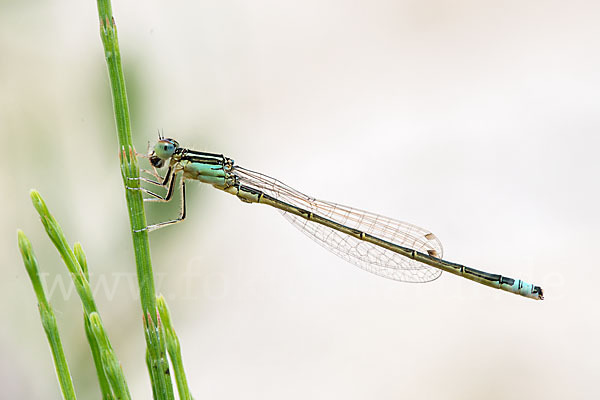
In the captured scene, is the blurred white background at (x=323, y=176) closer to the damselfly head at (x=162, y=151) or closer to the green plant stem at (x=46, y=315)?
the damselfly head at (x=162, y=151)

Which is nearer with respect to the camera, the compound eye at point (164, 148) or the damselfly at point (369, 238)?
the compound eye at point (164, 148)

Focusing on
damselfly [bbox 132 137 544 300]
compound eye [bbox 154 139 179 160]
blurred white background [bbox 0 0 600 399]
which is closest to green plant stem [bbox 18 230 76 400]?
compound eye [bbox 154 139 179 160]

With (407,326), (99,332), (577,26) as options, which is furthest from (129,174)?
(577,26)

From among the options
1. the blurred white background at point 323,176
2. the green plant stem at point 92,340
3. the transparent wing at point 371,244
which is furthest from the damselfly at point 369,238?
the green plant stem at point 92,340

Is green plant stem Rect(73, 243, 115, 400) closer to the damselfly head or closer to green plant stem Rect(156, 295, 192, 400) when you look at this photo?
green plant stem Rect(156, 295, 192, 400)

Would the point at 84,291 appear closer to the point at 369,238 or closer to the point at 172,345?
the point at 172,345

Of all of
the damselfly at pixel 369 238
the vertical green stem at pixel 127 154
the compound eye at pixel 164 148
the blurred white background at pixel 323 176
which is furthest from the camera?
the blurred white background at pixel 323 176

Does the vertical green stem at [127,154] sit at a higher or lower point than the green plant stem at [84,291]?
higher
